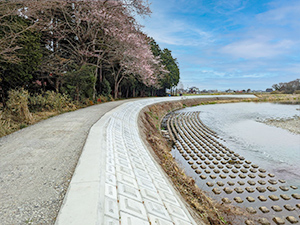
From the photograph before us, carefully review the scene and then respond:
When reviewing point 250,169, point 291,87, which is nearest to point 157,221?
point 250,169

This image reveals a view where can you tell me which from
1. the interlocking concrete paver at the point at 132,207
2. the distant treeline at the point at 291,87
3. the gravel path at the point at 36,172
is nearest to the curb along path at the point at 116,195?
the interlocking concrete paver at the point at 132,207

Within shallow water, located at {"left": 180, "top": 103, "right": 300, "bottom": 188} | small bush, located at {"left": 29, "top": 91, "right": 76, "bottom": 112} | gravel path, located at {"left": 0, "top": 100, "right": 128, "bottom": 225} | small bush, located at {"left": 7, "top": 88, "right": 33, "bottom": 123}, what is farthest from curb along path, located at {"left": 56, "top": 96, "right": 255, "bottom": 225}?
small bush, located at {"left": 29, "top": 91, "right": 76, "bottom": 112}

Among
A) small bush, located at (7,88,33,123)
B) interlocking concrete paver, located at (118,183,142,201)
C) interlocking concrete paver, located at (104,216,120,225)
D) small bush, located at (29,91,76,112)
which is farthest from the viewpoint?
small bush, located at (29,91,76,112)

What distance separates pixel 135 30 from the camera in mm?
15602

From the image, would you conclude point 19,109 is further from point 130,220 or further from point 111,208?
point 130,220

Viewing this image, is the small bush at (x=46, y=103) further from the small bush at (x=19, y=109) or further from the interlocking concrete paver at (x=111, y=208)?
the interlocking concrete paver at (x=111, y=208)

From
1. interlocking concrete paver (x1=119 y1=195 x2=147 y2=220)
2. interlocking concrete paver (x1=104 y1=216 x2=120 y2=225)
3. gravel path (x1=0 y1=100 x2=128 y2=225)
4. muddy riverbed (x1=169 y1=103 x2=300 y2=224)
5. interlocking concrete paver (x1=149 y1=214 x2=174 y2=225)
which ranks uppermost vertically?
gravel path (x1=0 y1=100 x2=128 y2=225)

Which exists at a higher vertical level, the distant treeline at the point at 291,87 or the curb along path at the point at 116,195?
the distant treeline at the point at 291,87

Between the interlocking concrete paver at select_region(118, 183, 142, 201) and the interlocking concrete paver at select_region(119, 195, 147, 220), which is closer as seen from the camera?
the interlocking concrete paver at select_region(119, 195, 147, 220)

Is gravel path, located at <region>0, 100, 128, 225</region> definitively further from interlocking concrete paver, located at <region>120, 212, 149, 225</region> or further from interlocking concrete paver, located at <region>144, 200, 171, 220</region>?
interlocking concrete paver, located at <region>144, 200, 171, 220</region>

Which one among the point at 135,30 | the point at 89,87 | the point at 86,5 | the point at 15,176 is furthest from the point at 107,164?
the point at 135,30

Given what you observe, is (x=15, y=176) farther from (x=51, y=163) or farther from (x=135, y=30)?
(x=135, y=30)

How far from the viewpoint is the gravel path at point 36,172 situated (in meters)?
2.04

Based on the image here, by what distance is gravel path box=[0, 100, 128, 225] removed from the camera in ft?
6.70
